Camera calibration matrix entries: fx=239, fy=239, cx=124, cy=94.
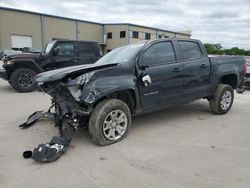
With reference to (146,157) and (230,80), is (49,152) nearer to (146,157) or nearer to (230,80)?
(146,157)

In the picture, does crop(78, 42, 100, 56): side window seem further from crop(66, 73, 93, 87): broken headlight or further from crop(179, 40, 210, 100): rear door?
crop(66, 73, 93, 87): broken headlight

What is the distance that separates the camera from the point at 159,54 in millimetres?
4789

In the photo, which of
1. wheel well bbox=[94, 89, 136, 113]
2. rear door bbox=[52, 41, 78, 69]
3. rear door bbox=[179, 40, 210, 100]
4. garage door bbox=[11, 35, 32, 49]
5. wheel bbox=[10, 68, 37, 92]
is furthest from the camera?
garage door bbox=[11, 35, 32, 49]

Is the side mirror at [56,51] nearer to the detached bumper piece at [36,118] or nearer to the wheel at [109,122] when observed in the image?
the detached bumper piece at [36,118]

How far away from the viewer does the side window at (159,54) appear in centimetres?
458

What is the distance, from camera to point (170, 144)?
4.11 metres

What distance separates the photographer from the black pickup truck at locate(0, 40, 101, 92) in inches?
337

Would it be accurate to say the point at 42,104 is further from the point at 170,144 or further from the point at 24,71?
the point at 170,144

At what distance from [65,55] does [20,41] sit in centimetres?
3185

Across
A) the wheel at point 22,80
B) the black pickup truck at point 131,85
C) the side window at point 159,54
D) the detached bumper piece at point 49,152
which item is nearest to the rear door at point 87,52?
the wheel at point 22,80

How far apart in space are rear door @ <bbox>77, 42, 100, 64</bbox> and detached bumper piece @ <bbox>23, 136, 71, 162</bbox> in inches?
252

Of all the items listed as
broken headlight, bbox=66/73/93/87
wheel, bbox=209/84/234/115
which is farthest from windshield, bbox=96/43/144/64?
wheel, bbox=209/84/234/115

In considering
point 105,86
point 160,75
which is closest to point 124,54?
point 160,75

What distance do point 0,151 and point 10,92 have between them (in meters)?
5.53
